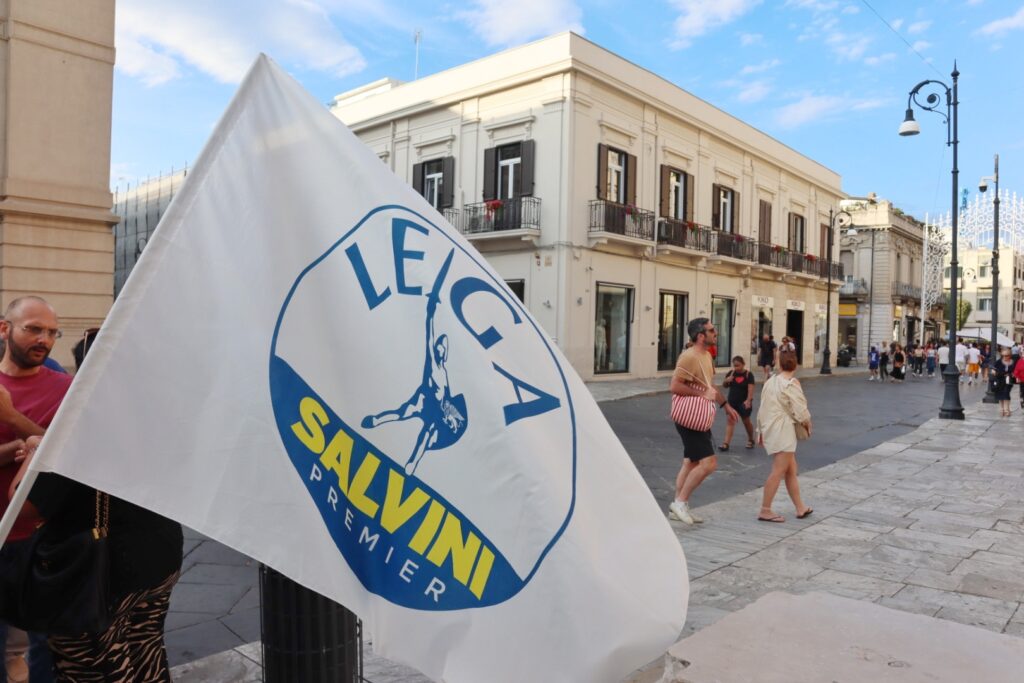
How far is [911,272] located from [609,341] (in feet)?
111

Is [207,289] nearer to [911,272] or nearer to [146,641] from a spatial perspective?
[146,641]

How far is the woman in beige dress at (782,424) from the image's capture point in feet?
20.1

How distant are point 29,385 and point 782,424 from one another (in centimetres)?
529

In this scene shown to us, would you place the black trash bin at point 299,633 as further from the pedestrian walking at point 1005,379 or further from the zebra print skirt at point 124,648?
the pedestrian walking at point 1005,379

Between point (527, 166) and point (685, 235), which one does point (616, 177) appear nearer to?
point (527, 166)

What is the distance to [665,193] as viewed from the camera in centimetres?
2367

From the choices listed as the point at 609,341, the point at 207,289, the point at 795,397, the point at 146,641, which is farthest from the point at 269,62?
the point at 609,341

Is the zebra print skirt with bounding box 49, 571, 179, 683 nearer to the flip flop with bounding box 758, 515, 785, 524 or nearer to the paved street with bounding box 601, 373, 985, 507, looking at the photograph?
the flip flop with bounding box 758, 515, 785, 524

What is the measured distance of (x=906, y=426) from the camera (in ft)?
43.9

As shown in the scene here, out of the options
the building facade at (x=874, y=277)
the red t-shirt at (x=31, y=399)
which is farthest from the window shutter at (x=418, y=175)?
the building facade at (x=874, y=277)

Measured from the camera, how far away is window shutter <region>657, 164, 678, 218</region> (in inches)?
928

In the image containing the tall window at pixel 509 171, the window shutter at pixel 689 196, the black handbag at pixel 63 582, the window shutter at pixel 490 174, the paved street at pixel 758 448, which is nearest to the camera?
the black handbag at pixel 63 582

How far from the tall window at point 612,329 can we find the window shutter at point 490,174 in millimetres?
4187

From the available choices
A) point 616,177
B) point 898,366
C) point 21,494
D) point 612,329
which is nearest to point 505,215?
point 616,177
